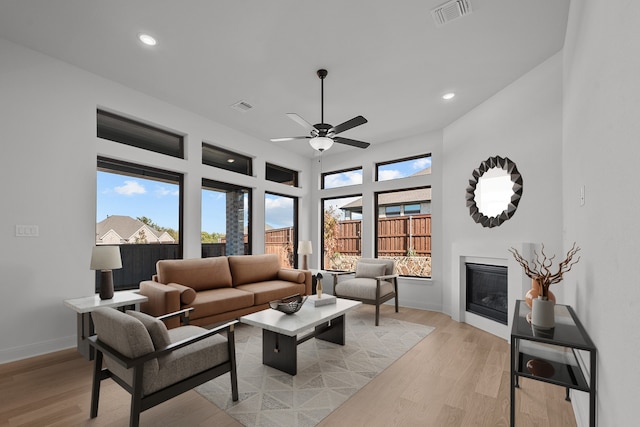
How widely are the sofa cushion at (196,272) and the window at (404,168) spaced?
3344 millimetres

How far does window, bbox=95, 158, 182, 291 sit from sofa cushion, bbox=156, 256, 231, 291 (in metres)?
0.39

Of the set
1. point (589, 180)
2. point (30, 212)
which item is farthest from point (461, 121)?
point (30, 212)

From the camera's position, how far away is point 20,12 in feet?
8.50

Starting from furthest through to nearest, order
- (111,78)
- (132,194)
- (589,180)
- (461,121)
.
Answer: (461,121), (132,194), (111,78), (589,180)

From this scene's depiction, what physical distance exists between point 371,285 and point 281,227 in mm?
2580

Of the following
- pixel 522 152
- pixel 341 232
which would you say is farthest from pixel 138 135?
pixel 522 152

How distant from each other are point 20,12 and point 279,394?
3844 mm

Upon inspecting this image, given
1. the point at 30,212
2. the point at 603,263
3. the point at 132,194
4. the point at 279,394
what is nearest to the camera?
the point at 603,263

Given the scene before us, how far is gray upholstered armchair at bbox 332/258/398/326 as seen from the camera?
439 centimetres

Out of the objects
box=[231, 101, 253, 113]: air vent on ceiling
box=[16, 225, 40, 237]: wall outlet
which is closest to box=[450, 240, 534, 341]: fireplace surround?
box=[231, 101, 253, 113]: air vent on ceiling

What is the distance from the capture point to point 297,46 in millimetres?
2998

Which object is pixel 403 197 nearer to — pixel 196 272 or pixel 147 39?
pixel 196 272

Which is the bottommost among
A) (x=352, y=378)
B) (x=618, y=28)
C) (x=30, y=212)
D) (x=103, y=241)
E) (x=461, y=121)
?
(x=352, y=378)

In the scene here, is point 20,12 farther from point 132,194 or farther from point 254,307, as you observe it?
point 254,307
